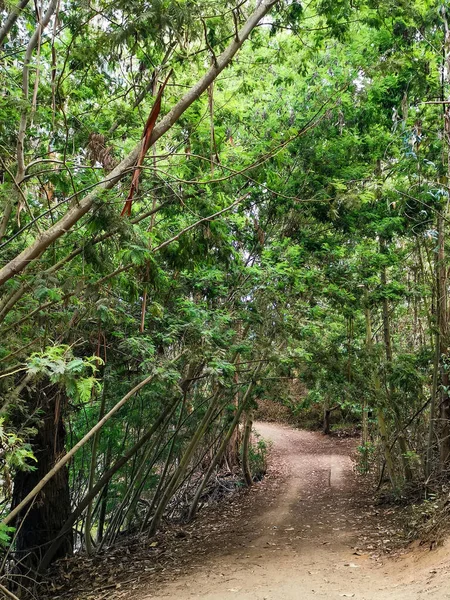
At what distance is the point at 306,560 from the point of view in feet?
22.0

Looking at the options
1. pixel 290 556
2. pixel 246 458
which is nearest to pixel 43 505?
pixel 290 556

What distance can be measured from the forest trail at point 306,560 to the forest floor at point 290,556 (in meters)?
0.01

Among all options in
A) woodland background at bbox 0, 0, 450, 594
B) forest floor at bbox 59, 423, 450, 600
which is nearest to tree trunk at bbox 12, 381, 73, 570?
woodland background at bbox 0, 0, 450, 594

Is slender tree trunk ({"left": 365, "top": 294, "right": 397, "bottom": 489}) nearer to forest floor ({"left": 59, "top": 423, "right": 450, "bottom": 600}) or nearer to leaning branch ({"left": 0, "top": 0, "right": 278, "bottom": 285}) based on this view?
forest floor ({"left": 59, "top": 423, "right": 450, "bottom": 600})

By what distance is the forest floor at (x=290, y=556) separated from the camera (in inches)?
208

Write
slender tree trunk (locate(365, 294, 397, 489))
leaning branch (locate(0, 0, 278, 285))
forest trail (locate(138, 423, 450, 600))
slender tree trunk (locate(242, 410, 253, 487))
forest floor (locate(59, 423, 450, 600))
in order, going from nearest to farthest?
leaning branch (locate(0, 0, 278, 285)), forest trail (locate(138, 423, 450, 600)), forest floor (locate(59, 423, 450, 600)), slender tree trunk (locate(365, 294, 397, 489)), slender tree trunk (locate(242, 410, 253, 487))

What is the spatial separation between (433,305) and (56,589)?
756cm

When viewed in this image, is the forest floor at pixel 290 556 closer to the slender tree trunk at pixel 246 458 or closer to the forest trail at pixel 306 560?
the forest trail at pixel 306 560

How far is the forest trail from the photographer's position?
5.18 meters

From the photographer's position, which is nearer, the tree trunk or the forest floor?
the forest floor

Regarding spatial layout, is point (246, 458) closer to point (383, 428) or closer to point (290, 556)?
point (383, 428)

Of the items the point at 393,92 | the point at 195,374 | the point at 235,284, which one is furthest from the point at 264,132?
the point at 195,374

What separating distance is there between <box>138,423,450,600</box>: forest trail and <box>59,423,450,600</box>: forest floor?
14mm

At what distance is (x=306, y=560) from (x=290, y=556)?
1.25ft
